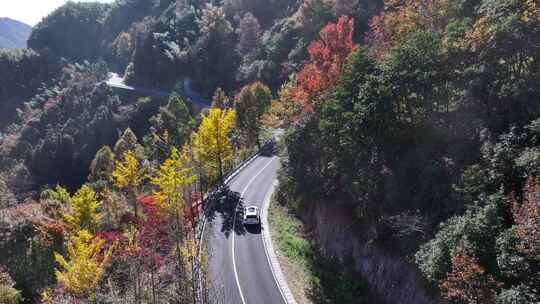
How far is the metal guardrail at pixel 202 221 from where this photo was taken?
85.3 feet

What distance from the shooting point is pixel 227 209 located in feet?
133

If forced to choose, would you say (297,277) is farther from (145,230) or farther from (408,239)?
(145,230)

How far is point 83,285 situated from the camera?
85.2 feet

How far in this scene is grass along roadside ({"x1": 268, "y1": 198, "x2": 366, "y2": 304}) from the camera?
27750mm

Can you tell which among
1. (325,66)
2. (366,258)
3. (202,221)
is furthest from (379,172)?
(325,66)

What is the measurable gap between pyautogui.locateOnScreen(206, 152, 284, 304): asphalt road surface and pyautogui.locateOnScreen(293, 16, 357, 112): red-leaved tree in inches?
455

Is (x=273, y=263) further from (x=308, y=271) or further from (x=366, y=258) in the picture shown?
(x=366, y=258)

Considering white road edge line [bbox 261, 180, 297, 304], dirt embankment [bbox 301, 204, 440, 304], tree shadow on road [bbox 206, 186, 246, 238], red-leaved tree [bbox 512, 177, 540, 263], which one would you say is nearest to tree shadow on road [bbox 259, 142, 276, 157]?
tree shadow on road [bbox 206, 186, 246, 238]

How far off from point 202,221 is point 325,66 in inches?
793

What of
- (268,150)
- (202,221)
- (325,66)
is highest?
(325,66)

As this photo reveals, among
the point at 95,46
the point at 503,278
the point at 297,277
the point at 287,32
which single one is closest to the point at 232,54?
the point at 287,32

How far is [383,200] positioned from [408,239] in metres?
4.50

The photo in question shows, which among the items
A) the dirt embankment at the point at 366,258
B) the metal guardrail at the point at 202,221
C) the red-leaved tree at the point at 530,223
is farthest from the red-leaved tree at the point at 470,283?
the metal guardrail at the point at 202,221

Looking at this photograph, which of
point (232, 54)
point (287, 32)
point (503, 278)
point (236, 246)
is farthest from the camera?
point (232, 54)
